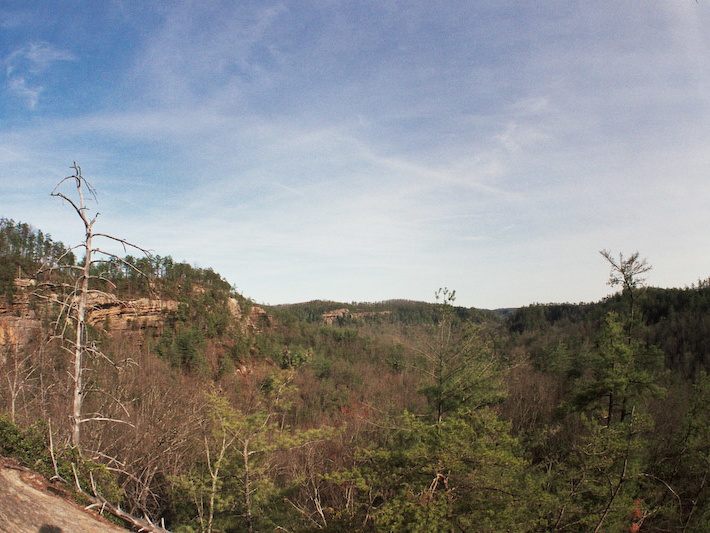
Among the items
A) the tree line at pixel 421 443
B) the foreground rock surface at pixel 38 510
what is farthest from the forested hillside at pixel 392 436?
the foreground rock surface at pixel 38 510

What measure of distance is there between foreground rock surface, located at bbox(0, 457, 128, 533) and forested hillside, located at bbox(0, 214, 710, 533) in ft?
1.51

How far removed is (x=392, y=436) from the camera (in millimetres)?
13578

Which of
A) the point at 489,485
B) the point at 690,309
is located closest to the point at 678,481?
the point at 489,485

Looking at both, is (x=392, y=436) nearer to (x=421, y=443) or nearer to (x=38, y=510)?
(x=421, y=443)

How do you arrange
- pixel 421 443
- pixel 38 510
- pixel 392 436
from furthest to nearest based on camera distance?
pixel 392 436, pixel 421 443, pixel 38 510

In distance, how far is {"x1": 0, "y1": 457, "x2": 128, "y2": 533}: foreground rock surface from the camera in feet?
20.7

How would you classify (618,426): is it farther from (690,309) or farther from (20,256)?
(690,309)

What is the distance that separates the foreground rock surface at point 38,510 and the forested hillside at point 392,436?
46 centimetres

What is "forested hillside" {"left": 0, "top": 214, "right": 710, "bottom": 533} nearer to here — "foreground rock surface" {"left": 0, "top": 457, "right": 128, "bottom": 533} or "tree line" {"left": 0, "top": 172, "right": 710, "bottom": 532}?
"tree line" {"left": 0, "top": 172, "right": 710, "bottom": 532}

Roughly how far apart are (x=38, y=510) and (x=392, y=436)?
9911 mm

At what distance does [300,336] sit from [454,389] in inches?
2083

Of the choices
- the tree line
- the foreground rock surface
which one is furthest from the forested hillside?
the foreground rock surface

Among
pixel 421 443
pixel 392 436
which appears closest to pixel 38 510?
pixel 421 443

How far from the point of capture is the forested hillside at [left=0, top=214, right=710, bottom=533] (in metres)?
6.24
